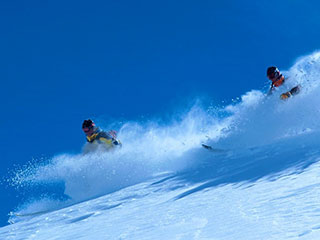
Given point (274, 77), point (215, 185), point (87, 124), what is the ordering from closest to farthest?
point (215, 185) < point (274, 77) < point (87, 124)

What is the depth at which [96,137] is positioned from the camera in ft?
45.9

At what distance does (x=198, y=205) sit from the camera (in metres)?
5.24

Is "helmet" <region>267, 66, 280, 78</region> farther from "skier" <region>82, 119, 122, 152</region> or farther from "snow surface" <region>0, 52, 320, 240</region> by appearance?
"skier" <region>82, 119, 122, 152</region>

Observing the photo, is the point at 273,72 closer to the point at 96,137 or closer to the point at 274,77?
the point at 274,77

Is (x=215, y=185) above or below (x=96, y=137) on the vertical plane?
below

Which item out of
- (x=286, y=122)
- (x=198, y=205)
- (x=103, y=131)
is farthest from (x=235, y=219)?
(x=103, y=131)

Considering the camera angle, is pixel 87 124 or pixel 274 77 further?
pixel 87 124

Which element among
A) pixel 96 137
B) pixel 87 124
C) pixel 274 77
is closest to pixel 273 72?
pixel 274 77

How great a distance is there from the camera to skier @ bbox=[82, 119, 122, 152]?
13930mm

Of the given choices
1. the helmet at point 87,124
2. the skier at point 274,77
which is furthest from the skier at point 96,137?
the skier at point 274,77

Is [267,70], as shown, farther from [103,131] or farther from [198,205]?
[198,205]

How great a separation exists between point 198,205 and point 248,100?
850 cm

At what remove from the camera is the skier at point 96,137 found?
13.9 m

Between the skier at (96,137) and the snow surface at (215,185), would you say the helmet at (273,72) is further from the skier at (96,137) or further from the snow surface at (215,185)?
the skier at (96,137)
